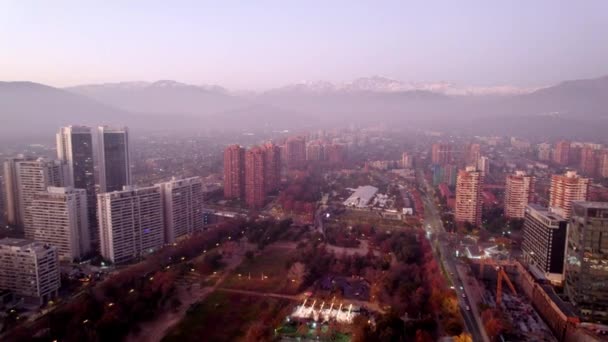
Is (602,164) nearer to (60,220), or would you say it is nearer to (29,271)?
(60,220)

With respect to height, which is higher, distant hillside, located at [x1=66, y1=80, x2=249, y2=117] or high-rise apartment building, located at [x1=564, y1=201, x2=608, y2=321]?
distant hillside, located at [x1=66, y1=80, x2=249, y2=117]

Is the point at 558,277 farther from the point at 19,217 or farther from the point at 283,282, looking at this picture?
the point at 19,217

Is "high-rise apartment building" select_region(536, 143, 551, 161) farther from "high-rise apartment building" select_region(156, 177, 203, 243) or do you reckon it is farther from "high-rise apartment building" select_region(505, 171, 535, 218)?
"high-rise apartment building" select_region(156, 177, 203, 243)

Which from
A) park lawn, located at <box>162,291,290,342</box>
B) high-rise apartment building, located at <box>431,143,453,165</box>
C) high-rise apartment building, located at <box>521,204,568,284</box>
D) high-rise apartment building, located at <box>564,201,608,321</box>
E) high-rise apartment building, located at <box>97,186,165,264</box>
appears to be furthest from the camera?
high-rise apartment building, located at <box>431,143,453,165</box>

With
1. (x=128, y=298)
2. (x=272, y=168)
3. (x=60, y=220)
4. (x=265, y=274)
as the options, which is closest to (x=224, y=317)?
(x=128, y=298)

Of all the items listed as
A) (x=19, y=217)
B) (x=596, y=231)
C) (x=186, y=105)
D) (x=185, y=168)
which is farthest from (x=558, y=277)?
(x=186, y=105)

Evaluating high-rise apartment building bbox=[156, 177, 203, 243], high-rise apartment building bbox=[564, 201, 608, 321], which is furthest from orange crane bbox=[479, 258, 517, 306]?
high-rise apartment building bbox=[156, 177, 203, 243]
